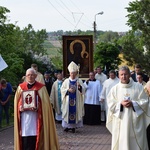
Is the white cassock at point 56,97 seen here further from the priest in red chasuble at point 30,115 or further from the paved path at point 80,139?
the priest in red chasuble at point 30,115

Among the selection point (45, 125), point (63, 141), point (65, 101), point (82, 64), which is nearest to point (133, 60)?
point (82, 64)

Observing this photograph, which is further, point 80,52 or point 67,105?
point 80,52

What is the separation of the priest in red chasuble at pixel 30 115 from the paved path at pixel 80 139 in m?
2.28

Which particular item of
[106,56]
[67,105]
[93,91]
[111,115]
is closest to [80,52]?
[93,91]

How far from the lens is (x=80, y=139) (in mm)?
12969

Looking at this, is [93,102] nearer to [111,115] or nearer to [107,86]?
[107,86]

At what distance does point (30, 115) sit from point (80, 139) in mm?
3985

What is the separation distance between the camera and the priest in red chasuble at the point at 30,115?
30.1 feet

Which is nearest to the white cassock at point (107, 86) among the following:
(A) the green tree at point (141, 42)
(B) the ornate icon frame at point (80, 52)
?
(B) the ornate icon frame at point (80, 52)

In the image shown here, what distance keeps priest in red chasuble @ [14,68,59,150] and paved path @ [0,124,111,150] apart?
228 centimetres

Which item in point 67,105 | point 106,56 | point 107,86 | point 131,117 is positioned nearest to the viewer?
point 131,117

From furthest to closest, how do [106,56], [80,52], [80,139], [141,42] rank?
[106,56] < [141,42] < [80,52] < [80,139]

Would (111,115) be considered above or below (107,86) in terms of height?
below

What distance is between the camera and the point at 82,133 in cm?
1430
